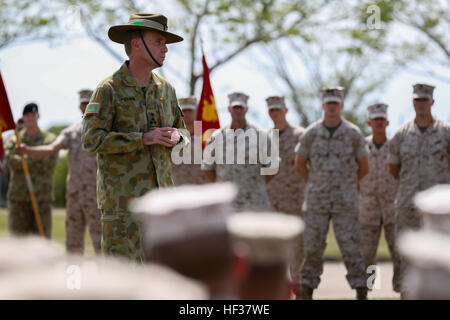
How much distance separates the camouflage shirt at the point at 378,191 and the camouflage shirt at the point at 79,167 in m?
3.02

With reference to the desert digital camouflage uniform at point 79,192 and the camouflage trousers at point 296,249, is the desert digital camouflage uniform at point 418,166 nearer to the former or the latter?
the camouflage trousers at point 296,249

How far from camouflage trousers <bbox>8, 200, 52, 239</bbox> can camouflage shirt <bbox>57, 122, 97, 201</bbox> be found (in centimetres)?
119

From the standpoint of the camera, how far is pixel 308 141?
8.14 metres

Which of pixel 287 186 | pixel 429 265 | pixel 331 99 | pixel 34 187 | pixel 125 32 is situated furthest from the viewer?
pixel 34 187

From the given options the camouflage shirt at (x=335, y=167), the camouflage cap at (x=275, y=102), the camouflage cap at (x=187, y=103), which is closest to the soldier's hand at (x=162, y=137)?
the camouflage shirt at (x=335, y=167)

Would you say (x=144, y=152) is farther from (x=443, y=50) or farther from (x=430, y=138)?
(x=443, y=50)

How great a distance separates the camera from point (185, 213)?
4.30 feet

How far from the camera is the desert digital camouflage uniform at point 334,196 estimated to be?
26.2 ft

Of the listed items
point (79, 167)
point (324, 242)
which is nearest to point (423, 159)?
point (324, 242)

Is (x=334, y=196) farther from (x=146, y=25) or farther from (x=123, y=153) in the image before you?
(x=146, y=25)

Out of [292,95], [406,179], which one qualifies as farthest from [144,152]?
[292,95]

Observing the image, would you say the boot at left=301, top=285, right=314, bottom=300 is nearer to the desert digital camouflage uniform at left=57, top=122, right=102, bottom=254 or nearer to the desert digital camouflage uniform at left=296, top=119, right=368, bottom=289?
the desert digital camouflage uniform at left=296, top=119, right=368, bottom=289

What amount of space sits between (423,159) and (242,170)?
66.6 inches

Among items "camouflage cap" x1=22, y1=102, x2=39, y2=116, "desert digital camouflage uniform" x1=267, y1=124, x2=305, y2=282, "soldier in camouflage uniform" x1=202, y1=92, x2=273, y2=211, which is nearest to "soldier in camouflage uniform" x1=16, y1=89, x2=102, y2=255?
"camouflage cap" x1=22, y1=102, x2=39, y2=116
